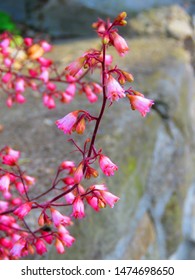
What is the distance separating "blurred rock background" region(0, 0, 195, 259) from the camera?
5.42 ft

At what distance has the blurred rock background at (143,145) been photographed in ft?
5.42

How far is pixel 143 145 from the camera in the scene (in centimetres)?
190

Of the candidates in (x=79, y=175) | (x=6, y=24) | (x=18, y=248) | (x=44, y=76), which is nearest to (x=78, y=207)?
(x=79, y=175)

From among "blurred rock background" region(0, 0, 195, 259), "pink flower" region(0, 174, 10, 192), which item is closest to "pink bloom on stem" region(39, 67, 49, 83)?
"blurred rock background" region(0, 0, 195, 259)

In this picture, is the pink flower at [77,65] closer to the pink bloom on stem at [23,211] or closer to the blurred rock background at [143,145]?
the pink bloom on stem at [23,211]

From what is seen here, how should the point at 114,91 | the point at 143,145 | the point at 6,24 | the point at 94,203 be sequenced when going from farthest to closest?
the point at 6,24
the point at 143,145
the point at 94,203
the point at 114,91

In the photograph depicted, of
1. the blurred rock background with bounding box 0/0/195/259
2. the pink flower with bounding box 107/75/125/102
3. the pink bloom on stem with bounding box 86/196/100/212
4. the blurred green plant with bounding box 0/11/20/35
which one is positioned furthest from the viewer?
the blurred green plant with bounding box 0/11/20/35

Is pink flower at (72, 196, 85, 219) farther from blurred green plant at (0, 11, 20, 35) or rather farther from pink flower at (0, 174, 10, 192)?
blurred green plant at (0, 11, 20, 35)

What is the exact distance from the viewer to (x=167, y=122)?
2176 millimetres

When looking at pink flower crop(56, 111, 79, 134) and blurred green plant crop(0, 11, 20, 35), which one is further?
blurred green plant crop(0, 11, 20, 35)

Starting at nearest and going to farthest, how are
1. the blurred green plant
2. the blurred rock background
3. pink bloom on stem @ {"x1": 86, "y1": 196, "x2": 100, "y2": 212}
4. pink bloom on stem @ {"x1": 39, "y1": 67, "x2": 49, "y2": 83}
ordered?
pink bloom on stem @ {"x1": 86, "y1": 196, "x2": 100, "y2": 212}
pink bloom on stem @ {"x1": 39, "y1": 67, "x2": 49, "y2": 83}
the blurred rock background
the blurred green plant

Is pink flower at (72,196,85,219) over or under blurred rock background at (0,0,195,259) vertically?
under

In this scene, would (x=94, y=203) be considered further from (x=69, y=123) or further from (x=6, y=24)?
(x=6, y=24)

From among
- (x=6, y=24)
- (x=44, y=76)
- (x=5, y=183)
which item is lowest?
(x=5, y=183)
